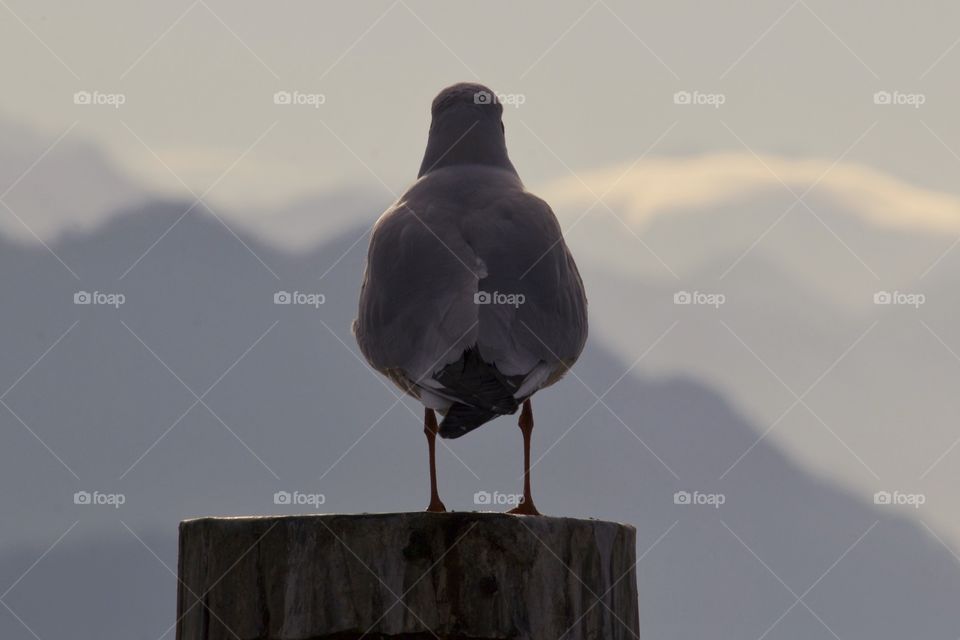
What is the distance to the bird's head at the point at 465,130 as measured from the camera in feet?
32.4

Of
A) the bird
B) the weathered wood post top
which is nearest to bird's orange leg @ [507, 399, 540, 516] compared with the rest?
the bird

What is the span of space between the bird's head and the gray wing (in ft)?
2.85

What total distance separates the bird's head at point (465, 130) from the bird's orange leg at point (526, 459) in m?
2.03

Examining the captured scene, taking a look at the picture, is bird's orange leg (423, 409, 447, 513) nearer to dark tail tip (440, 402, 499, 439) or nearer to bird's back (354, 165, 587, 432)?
bird's back (354, 165, 587, 432)

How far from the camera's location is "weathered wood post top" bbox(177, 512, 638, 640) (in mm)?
5633

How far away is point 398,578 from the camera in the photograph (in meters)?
5.66

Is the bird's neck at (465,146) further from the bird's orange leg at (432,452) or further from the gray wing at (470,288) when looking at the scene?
the bird's orange leg at (432,452)

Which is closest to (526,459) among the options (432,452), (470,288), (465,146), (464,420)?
(432,452)

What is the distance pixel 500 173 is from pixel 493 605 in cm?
460

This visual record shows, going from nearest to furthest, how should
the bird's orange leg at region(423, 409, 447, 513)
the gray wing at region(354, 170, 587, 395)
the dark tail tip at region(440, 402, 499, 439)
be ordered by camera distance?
the dark tail tip at region(440, 402, 499, 439) < the gray wing at region(354, 170, 587, 395) < the bird's orange leg at region(423, 409, 447, 513)

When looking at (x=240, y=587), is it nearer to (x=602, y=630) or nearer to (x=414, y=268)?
(x=602, y=630)

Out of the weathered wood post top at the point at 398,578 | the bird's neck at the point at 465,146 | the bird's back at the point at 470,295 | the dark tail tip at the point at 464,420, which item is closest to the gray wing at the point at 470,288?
the bird's back at the point at 470,295

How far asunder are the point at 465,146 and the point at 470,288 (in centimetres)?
250

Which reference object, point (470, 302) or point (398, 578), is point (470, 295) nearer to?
point (470, 302)
